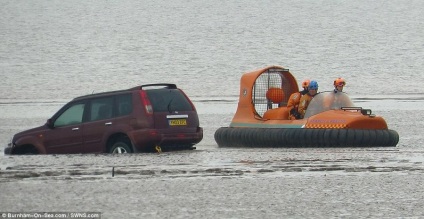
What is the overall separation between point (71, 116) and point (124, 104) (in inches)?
37.2

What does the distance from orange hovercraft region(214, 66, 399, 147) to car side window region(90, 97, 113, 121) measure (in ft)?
9.11

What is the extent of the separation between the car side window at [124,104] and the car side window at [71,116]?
67 centimetres

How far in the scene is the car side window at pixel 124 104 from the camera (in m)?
13.9

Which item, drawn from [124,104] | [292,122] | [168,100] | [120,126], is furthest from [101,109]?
[292,122]

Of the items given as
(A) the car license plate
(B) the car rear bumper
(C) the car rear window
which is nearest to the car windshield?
(C) the car rear window

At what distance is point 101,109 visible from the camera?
46.5ft

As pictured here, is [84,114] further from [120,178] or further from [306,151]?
[120,178]

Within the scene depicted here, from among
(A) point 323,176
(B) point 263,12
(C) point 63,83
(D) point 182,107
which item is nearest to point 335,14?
(B) point 263,12

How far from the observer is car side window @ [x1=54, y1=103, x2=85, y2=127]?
1438cm

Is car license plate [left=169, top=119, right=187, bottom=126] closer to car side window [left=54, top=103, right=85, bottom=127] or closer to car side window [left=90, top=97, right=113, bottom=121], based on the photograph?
car side window [left=90, top=97, right=113, bottom=121]

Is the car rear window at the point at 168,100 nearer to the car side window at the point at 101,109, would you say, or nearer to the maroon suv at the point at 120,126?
the maroon suv at the point at 120,126

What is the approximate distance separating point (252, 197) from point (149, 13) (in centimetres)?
3963

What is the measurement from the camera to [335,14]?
46.8 meters

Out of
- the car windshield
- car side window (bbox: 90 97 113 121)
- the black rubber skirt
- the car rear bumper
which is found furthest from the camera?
the car windshield
